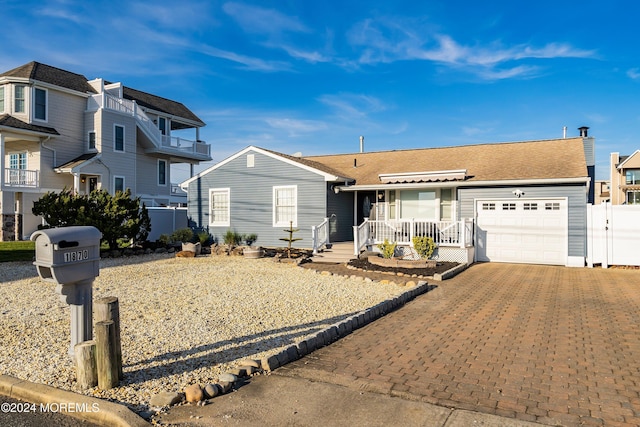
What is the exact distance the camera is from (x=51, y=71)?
2303 cm

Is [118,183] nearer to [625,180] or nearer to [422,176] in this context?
[422,176]

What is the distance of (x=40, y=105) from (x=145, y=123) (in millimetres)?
5693

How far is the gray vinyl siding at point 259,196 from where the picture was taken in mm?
16828

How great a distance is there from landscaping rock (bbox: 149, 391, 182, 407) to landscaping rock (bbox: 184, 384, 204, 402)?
77 millimetres

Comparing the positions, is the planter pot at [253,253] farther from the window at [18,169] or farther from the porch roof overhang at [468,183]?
the window at [18,169]

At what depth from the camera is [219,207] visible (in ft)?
62.7

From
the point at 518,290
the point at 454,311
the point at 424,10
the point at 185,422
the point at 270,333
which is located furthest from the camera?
the point at 424,10

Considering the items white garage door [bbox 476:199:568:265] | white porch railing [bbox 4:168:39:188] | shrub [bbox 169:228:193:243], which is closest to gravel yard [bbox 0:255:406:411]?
shrub [bbox 169:228:193:243]

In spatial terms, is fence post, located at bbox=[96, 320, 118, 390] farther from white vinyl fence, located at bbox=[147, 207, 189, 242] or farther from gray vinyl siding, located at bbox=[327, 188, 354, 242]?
white vinyl fence, located at bbox=[147, 207, 189, 242]

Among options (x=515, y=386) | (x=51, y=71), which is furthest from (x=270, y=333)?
(x=51, y=71)

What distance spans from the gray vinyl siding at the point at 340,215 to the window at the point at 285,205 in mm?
1447

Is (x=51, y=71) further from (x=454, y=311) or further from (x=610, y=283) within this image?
(x=610, y=283)

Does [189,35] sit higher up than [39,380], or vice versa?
[189,35]

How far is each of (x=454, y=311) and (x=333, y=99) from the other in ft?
57.6
